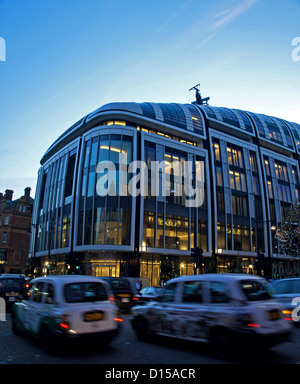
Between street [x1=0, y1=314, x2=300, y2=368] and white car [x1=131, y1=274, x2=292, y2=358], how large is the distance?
33 cm

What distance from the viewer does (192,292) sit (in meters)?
6.91

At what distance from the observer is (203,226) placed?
132 feet

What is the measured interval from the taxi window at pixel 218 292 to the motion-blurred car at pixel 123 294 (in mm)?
8053

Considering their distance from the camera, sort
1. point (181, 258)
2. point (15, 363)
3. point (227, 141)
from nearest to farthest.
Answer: point (15, 363) < point (181, 258) < point (227, 141)

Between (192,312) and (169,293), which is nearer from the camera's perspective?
(192,312)

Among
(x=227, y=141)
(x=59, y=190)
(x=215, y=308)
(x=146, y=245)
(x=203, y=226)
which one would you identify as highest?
(x=227, y=141)

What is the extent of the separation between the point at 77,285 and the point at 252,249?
40405 mm

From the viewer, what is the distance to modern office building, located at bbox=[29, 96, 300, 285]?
114 feet

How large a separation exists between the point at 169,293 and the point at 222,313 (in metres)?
1.72

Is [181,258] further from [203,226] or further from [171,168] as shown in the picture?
[171,168]

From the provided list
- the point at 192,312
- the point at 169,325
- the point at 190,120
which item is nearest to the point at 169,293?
the point at 169,325

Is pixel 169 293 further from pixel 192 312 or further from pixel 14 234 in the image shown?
pixel 14 234

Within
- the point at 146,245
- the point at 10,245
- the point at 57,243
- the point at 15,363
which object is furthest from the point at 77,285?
the point at 10,245

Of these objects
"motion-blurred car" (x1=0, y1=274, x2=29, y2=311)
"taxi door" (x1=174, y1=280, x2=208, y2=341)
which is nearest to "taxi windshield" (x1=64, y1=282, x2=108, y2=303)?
"taxi door" (x1=174, y1=280, x2=208, y2=341)
